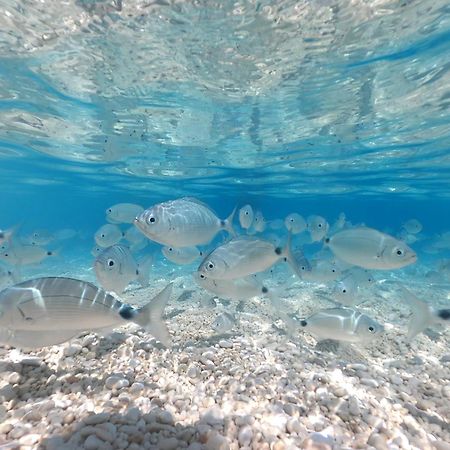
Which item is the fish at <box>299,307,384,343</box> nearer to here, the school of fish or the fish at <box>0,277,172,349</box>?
the school of fish

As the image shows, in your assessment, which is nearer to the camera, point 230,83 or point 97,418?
point 97,418

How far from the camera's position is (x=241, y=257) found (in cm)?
446

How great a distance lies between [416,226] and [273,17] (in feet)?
37.0

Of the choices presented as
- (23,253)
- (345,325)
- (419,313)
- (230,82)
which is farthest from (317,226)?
(23,253)

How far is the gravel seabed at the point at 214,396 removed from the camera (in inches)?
113

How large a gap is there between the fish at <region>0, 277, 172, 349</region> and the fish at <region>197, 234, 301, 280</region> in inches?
49.9

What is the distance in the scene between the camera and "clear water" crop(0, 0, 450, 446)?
8.19 m

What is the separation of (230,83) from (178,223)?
913cm

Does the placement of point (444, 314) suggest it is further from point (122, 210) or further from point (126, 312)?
point (122, 210)

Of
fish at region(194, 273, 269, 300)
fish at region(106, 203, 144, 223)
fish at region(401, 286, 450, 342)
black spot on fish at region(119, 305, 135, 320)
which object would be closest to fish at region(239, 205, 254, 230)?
fish at region(194, 273, 269, 300)

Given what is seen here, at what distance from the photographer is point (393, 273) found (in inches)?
855

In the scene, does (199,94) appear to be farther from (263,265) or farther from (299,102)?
(263,265)

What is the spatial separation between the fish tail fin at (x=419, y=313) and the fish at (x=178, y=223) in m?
2.69

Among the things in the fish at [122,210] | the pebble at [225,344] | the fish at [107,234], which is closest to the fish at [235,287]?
the pebble at [225,344]
